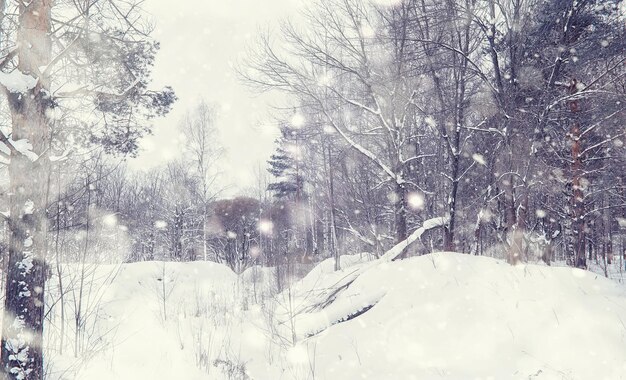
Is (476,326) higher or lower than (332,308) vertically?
higher

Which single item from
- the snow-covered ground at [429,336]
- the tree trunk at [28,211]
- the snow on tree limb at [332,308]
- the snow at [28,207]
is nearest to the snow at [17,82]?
the tree trunk at [28,211]

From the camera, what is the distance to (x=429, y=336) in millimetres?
4102

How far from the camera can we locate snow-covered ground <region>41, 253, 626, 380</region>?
3.36 m

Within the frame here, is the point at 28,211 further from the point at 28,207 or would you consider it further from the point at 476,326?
the point at 476,326

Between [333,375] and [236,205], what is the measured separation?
31.8 metres

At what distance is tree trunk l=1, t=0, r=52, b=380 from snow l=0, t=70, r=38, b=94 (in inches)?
2.5

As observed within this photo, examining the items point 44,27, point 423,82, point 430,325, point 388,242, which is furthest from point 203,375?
point 388,242

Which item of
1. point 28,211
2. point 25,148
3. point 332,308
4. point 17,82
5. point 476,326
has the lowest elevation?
point 332,308

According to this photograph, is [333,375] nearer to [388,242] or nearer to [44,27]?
[44,27]

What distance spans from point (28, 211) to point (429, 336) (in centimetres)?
411

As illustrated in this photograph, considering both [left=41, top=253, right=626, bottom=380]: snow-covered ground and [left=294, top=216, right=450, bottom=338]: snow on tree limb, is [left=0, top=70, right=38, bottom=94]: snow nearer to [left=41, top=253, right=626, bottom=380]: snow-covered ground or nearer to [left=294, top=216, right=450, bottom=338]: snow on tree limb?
[left=41, top=253, right=626, bottom=380]: snow-covered ground

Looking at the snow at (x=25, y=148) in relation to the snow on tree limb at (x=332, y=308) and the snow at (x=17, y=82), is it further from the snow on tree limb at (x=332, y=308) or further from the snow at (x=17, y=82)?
the snow on tree limb at (x=332, y=308)

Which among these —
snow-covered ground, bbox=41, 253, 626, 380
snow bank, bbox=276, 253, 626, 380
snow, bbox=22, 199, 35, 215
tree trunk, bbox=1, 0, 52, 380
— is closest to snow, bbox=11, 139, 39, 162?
tree trunk, bbox=1, 0, 52, 380

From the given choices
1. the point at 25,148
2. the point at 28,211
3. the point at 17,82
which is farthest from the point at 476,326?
the point at 17,82
